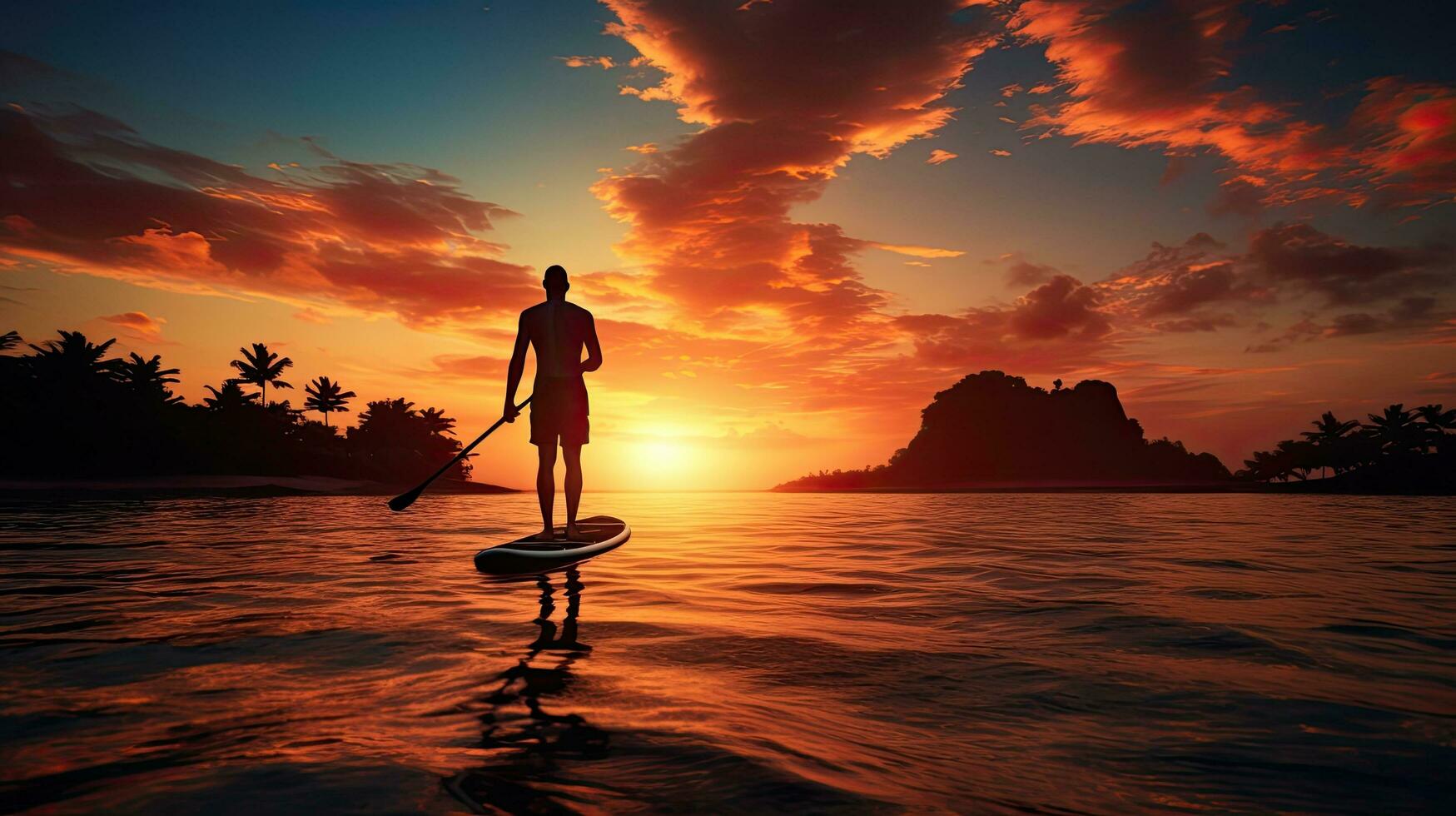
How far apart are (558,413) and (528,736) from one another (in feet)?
19.8

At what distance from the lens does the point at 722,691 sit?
10.1ft

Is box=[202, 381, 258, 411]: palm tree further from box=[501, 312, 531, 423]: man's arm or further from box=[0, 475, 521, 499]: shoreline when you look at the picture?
box=[501, 312, 531, 423]: man's arm

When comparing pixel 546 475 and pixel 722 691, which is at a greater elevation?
pixel 546 475

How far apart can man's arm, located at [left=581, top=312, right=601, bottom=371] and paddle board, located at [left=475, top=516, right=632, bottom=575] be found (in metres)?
2.16

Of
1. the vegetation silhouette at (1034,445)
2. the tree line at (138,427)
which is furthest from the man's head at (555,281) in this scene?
the vegetation silhouette at (1034,445)

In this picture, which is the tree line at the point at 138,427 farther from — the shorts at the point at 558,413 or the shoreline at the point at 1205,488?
the shoreline at the point at 1205,488

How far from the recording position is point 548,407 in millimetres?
8133

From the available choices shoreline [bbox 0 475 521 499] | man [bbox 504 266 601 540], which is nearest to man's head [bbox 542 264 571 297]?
man [bbox 504 266 601 540]

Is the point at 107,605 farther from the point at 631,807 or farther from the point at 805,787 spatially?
the point at 805,787

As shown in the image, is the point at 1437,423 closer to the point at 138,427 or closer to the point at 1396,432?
the point at 1396,432

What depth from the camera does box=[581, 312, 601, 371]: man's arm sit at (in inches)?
332

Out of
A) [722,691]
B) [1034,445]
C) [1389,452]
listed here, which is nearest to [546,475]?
[722,691]

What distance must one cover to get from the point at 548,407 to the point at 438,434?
2667 inches

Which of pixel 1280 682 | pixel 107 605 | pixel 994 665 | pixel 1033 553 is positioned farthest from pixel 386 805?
pixel 1033 553
